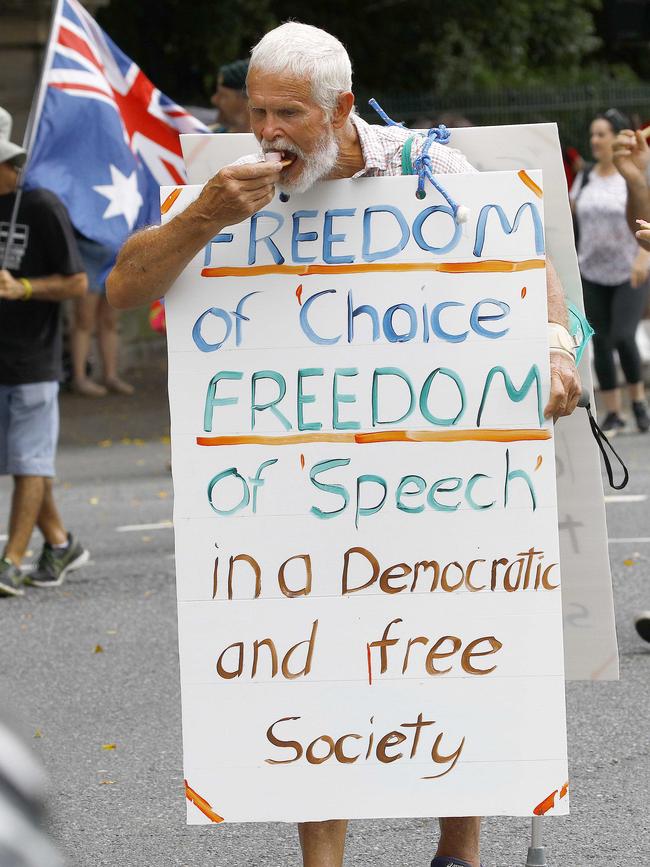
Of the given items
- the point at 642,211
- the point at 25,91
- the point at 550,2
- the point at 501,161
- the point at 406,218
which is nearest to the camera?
the point at 406,218

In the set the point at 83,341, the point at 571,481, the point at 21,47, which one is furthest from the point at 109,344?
the point at 571,481

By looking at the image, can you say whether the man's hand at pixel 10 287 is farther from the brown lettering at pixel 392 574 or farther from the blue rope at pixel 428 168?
the brown lettering at pixel 392 574

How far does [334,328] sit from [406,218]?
252 millimetres

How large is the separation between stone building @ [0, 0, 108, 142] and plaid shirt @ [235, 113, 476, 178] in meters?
12.6

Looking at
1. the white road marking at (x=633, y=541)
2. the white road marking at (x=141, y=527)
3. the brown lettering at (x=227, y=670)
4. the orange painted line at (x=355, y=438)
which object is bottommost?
the white road marking at (x=141, y=527)

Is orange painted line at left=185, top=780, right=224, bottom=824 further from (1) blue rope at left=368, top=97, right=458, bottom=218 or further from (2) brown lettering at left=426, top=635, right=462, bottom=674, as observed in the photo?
(1) blue rope at left=368, top=97, right=458, bottom=218

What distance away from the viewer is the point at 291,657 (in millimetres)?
3248

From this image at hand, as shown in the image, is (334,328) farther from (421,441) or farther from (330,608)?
(330,608)

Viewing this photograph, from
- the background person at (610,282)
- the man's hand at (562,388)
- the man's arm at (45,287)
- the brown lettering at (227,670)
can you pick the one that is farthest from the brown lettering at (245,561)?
the background person at (610,282)

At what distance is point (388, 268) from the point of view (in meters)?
3.22

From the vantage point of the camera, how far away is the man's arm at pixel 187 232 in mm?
3037

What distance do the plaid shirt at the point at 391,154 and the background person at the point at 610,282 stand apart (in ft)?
24.6

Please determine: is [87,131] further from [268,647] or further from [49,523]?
[268,647]

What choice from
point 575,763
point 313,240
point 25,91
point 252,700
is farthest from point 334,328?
point 25,91
